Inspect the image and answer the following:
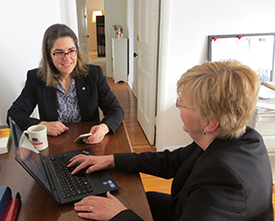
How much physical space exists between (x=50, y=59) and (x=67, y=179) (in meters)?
0.91

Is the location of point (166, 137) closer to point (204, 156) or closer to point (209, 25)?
point (209, 25)

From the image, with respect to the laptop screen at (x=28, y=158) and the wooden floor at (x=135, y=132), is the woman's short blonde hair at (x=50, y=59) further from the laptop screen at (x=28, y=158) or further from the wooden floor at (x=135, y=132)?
the wooden floor at (x=135, y=132)

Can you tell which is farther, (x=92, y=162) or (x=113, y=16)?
(x=113, y=16)

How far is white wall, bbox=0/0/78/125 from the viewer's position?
1.76m

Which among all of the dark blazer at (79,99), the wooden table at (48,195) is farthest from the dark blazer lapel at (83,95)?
the wooden table at (48,195)

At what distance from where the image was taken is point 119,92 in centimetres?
486

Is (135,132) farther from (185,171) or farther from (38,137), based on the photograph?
(185,171)

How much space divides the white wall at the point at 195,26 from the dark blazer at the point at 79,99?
90 cm

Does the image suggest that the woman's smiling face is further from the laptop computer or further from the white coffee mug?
the laptop computer

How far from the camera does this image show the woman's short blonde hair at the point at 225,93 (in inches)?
29.1

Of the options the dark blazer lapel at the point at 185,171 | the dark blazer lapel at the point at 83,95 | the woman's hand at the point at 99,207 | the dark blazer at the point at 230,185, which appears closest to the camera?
the dark blazer at the point at 230,185

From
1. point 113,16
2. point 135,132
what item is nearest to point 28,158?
point 135,132

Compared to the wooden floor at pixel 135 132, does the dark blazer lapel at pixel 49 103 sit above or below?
above

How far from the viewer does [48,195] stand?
34.0 inches
